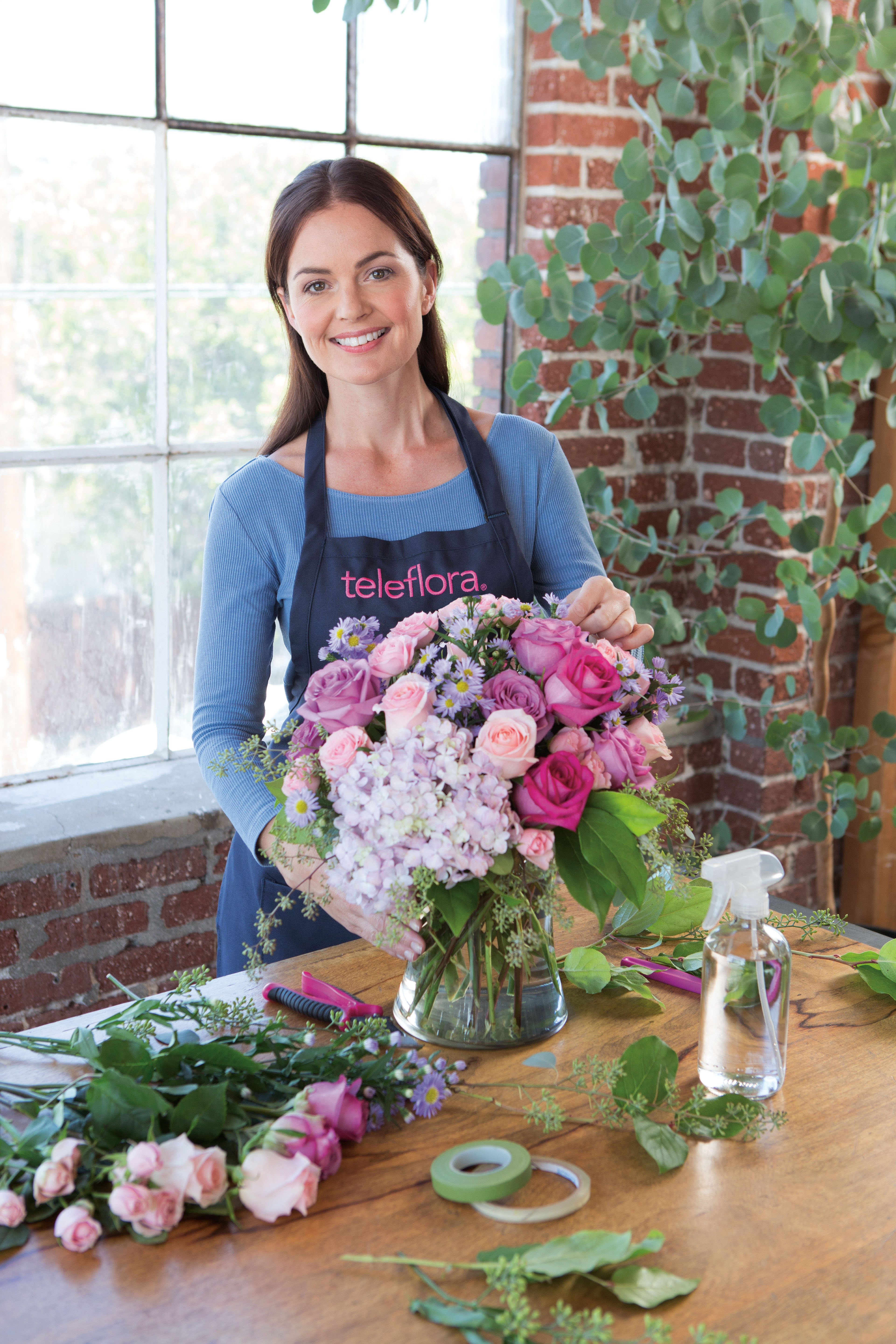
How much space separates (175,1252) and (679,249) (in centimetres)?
195

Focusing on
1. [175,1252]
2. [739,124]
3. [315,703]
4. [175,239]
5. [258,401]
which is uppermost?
[739,124]

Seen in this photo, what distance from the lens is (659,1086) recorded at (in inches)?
44.1

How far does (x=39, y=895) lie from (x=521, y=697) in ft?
4.29

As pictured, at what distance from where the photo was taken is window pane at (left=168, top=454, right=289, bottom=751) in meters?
2.42

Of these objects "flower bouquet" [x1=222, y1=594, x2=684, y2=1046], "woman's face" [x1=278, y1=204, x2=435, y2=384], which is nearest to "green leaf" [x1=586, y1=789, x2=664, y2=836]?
"flower bouquet" [x1=222, y1=594, x2=684, y2=1046]

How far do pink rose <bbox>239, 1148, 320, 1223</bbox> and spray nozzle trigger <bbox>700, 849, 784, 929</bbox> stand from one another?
0.41 meters

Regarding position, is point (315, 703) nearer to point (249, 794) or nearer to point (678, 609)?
point (249, 794)

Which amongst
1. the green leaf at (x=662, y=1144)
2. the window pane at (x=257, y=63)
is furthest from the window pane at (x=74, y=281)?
the green leaf at (x=662, y=1144)

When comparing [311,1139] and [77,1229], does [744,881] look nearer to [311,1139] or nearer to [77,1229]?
[311,1139]

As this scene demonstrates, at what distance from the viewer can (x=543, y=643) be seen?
3.80 feet

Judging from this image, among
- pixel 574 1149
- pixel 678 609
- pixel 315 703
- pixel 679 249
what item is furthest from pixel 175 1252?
pixel 678 609

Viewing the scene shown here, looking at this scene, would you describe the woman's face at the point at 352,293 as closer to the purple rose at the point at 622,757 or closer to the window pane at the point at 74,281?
the window pane at the point at 74,281

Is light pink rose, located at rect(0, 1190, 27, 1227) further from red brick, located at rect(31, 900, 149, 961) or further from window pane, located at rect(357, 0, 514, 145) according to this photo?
window pane, located at rect(357, 0, 514, 145)

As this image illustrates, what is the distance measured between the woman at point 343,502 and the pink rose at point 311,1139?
63 centimetres
